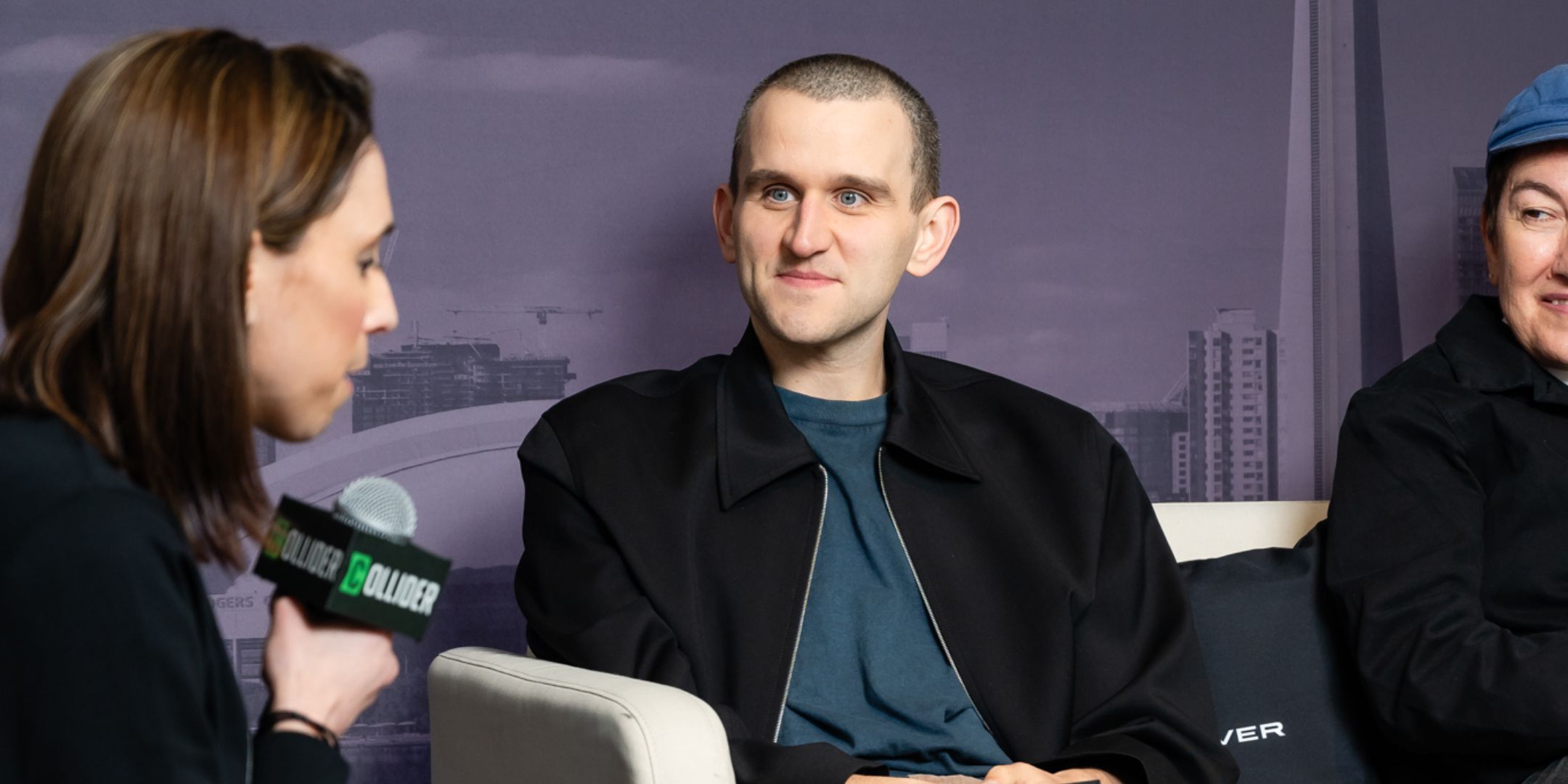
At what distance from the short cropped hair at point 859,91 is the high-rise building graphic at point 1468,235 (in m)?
1.60

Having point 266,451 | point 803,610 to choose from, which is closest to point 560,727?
point 803,610

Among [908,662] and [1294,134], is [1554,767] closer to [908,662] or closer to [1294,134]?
[908,662]

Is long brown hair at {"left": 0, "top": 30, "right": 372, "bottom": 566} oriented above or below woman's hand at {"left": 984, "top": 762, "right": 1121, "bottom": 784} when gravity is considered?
above

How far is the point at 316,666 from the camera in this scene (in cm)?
120

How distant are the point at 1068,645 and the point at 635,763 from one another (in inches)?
31.3

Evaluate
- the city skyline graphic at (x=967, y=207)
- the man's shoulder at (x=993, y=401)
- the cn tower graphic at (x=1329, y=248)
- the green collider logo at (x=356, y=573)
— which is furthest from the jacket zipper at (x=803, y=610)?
the cn tower graphic at (x=1329, y=248)

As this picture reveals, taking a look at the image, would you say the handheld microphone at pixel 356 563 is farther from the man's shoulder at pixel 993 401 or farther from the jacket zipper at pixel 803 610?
the man's shoulder at pixel 993 401

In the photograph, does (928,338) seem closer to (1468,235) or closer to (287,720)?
(1468,235)

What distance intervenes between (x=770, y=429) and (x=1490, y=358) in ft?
3.99

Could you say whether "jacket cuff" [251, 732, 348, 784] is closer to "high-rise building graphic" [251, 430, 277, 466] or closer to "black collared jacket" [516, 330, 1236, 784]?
"black collared jacket" [516, 330, 1236, 784]

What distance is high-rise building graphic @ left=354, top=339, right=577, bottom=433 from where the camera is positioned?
2.71m

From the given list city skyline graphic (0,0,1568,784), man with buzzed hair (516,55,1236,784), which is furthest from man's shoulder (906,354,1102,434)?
city skyline graphic (0,0,1568,784)

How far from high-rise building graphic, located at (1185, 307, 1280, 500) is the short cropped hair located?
3.58ft

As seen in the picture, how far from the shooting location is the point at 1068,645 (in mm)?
2137
